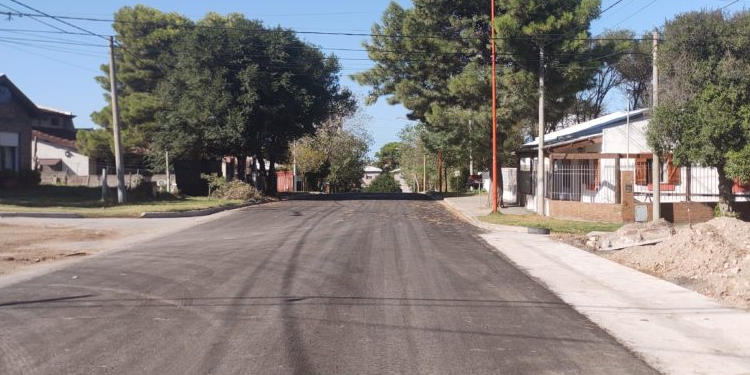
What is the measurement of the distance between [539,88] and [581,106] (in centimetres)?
3239

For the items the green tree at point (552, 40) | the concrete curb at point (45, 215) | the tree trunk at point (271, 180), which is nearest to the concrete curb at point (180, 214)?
the concrete curb at point (45, 215)

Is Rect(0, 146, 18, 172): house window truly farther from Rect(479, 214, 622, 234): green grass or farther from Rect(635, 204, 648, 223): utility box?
Rect(635, 204, 648, 223): utility box

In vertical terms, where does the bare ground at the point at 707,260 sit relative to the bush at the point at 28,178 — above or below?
below

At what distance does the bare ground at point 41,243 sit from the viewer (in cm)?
1431

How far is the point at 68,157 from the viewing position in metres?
56.0

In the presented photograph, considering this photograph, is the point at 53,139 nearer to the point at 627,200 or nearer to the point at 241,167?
the point at 241,167

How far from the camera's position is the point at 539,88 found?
1114 inches

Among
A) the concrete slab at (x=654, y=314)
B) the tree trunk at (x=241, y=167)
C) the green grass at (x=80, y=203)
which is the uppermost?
the tree trunk at (x=241, y=167)

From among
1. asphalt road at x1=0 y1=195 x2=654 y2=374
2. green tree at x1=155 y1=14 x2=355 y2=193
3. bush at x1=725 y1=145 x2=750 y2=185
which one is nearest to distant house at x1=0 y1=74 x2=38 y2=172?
green tree at x1=155 y1=14 x2=355 y2=193

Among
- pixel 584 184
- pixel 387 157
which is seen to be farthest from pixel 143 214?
pixel 387 157

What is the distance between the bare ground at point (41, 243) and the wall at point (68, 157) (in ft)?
120

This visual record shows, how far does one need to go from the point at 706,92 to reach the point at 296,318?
15.7 meters

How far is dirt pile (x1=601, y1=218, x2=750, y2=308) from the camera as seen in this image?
1045 centimetres

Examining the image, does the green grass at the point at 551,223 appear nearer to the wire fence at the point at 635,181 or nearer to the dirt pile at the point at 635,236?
the wire fence at the point at 635,181
